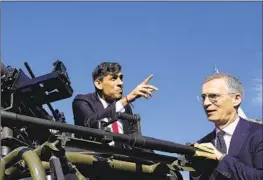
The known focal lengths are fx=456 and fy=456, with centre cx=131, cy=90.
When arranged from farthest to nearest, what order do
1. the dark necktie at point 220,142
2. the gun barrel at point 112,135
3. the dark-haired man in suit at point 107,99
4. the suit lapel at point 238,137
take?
the dark-haired man in suit at point 107,99 < the dark necktie at point 220,142 < the suit lapel at point 238,137 < the gun barrel at point 112,135

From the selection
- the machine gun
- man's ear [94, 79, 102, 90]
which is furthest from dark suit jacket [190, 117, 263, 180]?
man's ear [94, 79, 102, 90]

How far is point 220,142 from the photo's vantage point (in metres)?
3.74

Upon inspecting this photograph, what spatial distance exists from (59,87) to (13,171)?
0.80 m

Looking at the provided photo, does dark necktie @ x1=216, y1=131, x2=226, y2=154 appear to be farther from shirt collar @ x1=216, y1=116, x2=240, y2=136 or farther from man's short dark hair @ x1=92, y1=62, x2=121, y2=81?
man's short dark hair @ x1=92, y1=62, x2=121, y2=81

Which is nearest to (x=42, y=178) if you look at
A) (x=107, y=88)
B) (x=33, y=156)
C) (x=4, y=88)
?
(x=33, y=156)

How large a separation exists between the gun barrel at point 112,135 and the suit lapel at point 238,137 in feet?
1.92

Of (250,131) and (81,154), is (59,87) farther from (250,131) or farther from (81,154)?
(250,131)

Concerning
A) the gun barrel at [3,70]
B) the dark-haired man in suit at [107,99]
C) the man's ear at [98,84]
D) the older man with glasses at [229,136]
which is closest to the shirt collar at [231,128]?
the older man with glasses at [229,136]

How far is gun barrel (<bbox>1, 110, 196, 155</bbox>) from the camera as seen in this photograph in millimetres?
2377

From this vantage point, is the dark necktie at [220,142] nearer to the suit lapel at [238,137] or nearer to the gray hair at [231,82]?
the suit lapel at [238,137]

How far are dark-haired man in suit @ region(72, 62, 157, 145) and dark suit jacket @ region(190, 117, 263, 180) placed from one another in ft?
2.18

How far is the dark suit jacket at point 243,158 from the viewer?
3.23 metres

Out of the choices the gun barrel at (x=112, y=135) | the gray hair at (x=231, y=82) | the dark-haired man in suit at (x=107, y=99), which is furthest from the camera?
the gray hair at (x=231, y=82)

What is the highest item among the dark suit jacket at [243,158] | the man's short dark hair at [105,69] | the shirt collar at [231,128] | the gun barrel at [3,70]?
the man's short dark hair at [105,69]
